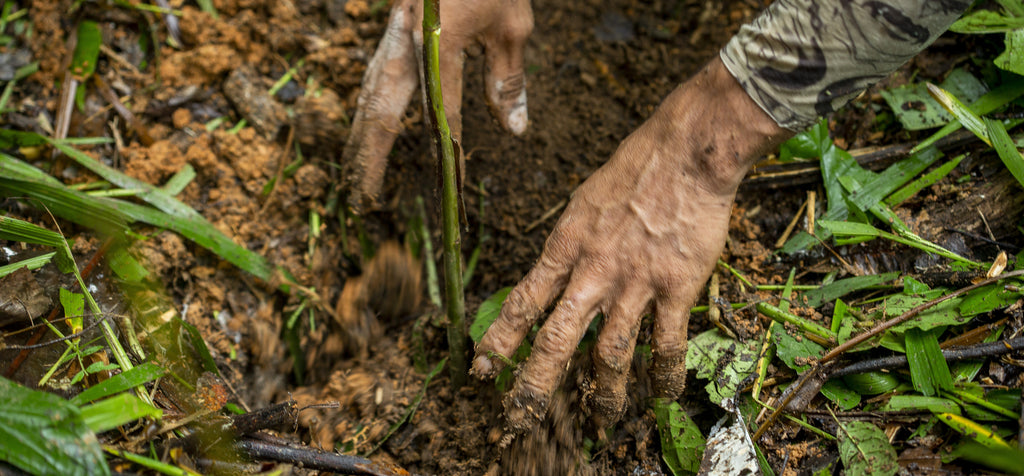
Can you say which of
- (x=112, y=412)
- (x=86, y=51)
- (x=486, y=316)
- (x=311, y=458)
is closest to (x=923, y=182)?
(x=486, y=316)

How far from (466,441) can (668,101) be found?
108 centimetres

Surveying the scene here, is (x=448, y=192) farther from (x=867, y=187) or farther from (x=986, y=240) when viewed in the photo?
(x=986, y=240)

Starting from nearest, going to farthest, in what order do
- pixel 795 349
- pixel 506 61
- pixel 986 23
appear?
pixel 795 349 → pixel 986 23 → pixel 506 61

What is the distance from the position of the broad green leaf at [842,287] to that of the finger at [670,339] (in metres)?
0.43

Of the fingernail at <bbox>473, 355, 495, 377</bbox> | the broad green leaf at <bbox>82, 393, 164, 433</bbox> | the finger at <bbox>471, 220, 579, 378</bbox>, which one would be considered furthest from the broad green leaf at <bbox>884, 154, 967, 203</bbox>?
the broad green leaf at <bbox>82, 393, 164, 433</bbox>

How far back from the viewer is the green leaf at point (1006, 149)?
152 cm

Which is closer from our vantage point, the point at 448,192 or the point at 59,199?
the point at 448,192

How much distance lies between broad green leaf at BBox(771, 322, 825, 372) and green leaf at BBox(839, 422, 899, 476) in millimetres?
171

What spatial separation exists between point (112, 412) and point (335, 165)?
48.8 inches

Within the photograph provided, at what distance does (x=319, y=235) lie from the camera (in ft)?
7.16

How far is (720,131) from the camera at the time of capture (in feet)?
4.65

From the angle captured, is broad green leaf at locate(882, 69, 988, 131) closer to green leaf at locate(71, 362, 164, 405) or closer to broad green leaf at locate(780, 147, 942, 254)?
broad green leaf at locate(780, 147, 942, 254)

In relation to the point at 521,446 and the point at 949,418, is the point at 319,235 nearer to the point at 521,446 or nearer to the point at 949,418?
the point at 521,446

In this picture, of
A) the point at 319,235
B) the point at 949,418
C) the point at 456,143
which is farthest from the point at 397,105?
the point at 949,418
